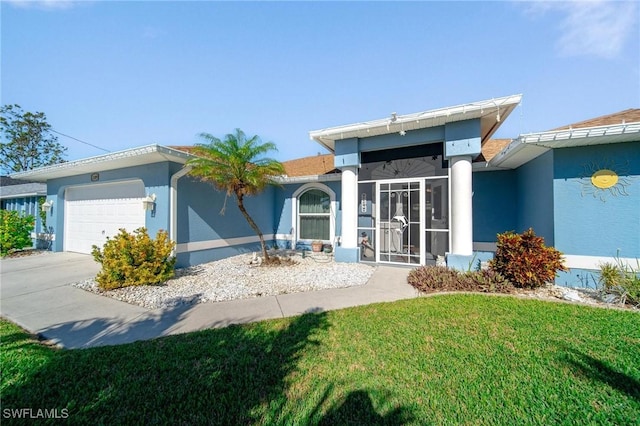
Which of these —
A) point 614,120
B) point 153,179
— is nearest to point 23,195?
point 153,179

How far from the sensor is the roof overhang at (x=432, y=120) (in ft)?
21.3

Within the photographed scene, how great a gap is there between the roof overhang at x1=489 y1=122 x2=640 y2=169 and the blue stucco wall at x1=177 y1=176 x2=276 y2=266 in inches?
378

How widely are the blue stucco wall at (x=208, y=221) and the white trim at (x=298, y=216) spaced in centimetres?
168

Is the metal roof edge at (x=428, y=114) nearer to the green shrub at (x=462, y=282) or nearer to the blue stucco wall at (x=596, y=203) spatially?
the blue stucco wall at (x=596, y=203)

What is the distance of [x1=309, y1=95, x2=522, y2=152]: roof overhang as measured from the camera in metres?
6.49

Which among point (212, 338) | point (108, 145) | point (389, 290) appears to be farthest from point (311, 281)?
point (108, 145)

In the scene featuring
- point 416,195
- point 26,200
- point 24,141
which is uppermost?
point 24,141

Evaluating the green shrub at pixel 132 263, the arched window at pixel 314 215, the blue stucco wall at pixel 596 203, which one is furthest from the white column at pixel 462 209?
the green shrub at pixel 132 263

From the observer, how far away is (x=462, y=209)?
280 inches

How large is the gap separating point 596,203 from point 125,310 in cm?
1065

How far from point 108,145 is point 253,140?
23.5m

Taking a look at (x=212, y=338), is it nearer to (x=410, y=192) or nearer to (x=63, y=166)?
(x=410, y=192)

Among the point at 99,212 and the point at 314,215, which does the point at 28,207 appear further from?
the point at 314,215

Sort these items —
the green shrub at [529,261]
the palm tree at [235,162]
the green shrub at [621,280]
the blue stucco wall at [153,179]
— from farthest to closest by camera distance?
1. the blue stucco wall at [153,179]
2. the palm tree at [235,162]
3. the green shrub at [529,261]
4. the green shrub at [621,280]
